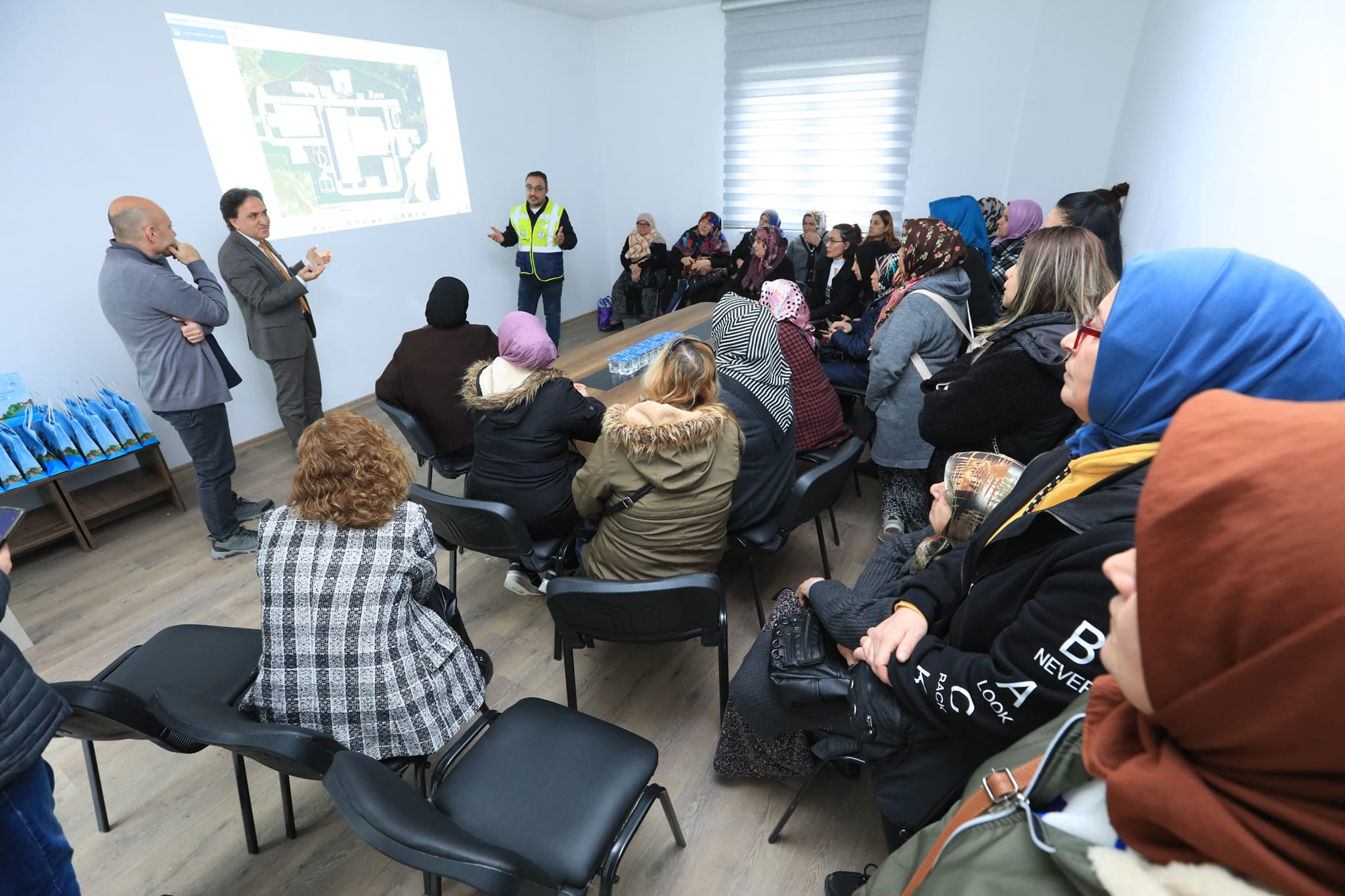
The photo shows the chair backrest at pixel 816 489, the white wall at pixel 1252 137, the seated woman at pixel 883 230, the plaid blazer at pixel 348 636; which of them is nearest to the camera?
the white wall at pixel 1252 137

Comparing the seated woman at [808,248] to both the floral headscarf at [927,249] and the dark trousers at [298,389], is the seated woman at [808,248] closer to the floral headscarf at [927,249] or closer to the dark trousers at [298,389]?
the floral headscarf at [927,249]

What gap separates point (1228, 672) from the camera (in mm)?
392

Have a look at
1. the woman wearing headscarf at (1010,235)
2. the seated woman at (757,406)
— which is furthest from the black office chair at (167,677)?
the woman wearing headscarf at (1010,235)

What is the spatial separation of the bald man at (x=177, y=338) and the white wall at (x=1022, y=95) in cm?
556

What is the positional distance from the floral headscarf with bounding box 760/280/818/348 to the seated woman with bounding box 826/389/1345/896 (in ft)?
7.69

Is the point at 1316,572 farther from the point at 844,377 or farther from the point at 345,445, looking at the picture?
the point at 844,377

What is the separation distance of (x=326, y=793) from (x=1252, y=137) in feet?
11.2

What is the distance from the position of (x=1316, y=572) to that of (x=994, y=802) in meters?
0.43

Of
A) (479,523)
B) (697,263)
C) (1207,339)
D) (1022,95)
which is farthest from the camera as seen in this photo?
(697,263)

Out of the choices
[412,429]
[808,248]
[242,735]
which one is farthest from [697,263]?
[242,735]

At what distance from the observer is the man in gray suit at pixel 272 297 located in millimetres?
3223

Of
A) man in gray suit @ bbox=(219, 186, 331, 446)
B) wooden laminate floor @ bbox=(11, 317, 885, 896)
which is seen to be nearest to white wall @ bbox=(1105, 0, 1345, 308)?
wooden laminate floor @ bbox=(11, 317, 885, 896)

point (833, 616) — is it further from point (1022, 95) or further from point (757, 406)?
point (1022, 95)

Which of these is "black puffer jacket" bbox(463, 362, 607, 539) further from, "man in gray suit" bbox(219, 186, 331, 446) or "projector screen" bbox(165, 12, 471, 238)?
"projector screen" bbox(165, 12, 471, 238)
